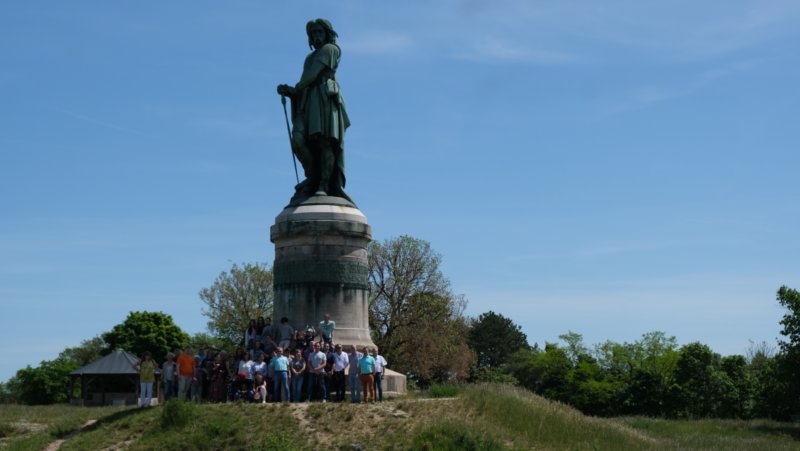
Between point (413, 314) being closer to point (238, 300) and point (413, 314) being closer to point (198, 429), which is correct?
point (238, 300)

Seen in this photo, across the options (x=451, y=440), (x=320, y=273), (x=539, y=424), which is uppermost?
(x=320, y=273)

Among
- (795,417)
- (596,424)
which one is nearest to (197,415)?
(596,424)

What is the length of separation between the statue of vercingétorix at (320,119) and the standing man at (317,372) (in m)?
5.57

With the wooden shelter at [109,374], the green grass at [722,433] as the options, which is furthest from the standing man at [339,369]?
the wooden shelter at [109,374]

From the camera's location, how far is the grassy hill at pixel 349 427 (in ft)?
58.0

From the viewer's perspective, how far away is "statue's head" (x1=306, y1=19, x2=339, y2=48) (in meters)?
25.7

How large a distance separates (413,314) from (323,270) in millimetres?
25856

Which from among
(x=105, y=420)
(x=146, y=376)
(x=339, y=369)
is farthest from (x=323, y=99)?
(x=105, y=420)

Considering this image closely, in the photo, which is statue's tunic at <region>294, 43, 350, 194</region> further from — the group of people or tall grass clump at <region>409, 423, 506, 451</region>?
tall grass clump at <region>409, 423, 506, 451</region>

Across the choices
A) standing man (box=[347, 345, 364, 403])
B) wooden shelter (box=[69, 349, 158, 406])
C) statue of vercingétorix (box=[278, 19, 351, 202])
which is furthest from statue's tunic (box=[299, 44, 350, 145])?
wooden shelter (box=[69, 349, 158, 406])

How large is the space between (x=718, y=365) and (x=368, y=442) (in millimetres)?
30782

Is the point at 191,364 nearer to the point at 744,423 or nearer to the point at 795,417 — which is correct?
the point at 744,423

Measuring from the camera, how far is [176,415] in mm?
18391

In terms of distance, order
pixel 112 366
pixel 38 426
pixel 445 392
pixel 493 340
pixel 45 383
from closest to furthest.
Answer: pixel 445 392, pixel 38 426, pixel 112 366, pixel 45 383, pixel 493 340
